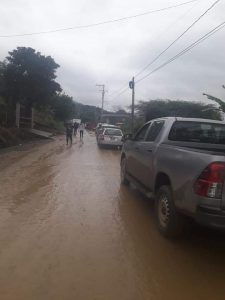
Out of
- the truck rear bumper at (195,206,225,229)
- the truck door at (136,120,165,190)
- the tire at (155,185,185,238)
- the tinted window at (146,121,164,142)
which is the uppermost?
the tinted window at (146,121,164,142)

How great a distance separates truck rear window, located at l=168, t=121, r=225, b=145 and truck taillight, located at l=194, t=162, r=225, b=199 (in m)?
2.41

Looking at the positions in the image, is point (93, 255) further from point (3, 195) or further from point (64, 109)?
point (64, 109)

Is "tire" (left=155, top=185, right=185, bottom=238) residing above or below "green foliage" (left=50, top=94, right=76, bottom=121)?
below

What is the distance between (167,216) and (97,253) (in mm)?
1321

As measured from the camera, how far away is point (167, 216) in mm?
6473

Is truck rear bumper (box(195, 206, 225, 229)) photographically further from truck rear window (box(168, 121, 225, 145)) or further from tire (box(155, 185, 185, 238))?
truck rear window (box(168, 121, 225, 145))

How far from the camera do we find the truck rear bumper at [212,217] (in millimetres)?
5262

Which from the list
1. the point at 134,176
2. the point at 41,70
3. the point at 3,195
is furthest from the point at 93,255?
the point at 41,70

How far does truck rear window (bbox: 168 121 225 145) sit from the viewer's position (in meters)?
7.79

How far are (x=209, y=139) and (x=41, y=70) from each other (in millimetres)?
30320

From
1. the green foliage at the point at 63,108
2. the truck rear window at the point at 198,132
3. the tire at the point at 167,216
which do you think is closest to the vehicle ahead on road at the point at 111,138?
the truck rear window at the point at 198,132

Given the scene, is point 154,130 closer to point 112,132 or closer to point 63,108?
point 112,132

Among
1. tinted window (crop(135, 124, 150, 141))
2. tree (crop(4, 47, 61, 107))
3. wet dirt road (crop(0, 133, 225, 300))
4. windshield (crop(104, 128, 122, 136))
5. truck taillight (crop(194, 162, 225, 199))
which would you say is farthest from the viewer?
tree (crop(4, 47, 61, 107))

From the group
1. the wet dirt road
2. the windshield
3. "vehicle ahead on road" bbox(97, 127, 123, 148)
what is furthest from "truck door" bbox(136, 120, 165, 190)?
the windshield
